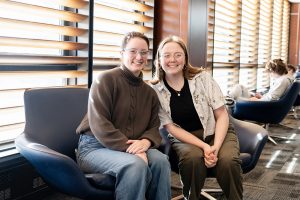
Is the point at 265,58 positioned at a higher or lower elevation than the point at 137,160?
higher

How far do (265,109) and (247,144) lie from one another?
84.5 inches

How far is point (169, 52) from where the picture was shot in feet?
8.98

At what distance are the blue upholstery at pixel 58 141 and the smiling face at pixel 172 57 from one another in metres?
0.59

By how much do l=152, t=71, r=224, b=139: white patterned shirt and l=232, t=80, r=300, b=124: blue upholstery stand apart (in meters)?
2.21

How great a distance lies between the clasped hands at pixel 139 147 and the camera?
230 centimetres

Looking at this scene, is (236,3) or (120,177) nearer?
(120,177)

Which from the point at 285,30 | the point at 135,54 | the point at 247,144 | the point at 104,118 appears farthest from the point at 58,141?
the point at 285,30

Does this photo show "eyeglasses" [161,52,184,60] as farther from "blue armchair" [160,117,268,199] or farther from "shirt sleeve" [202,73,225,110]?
"blue armchair" [160,117,268,199]

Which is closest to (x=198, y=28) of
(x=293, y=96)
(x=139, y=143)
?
(x=293, y=96)

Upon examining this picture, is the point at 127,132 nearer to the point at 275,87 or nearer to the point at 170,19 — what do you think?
the point at 170,19

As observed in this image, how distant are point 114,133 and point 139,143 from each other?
0.17 meters

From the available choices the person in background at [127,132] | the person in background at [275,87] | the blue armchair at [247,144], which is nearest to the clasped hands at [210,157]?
the blue armchair at [247,144]

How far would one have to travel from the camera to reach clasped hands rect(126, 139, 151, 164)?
7.56 ft

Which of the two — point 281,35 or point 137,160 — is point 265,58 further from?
point 137,160
